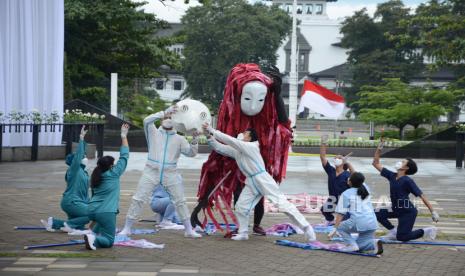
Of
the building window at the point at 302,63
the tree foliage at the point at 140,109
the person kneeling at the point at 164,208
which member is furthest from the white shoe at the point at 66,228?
the building window at the point at 302,63

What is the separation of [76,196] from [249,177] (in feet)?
7.92

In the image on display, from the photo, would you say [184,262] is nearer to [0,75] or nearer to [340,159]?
[340,159]

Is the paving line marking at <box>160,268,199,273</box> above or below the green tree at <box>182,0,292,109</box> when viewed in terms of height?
below

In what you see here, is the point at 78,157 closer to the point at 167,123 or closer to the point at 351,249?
the point at 167,123

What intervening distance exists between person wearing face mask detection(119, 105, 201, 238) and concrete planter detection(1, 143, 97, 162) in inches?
527

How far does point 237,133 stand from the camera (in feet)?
40.5

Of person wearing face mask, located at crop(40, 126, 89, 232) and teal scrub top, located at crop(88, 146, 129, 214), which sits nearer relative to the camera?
teal scrub top, located at crop(88, 146, 129, 214)

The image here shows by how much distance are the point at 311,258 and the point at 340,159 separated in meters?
2.62

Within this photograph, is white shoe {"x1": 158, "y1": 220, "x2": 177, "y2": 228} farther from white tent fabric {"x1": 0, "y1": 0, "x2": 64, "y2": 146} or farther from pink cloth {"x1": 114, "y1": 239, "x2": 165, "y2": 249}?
white tent fabric {"x1": 0, "y1": 0, "x2": 64, "y2": 146}

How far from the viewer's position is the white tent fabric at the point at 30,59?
24312 mm

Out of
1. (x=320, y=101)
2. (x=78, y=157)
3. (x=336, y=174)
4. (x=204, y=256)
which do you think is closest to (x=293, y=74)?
(x=320, y=101)

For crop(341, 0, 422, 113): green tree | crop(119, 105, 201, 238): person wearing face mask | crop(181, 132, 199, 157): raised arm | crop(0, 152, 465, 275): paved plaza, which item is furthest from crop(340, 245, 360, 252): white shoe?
crop(341, 0, 422, 113): green tree

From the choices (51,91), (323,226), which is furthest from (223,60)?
(323,226)

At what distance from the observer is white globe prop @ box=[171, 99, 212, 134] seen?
39.5ft
